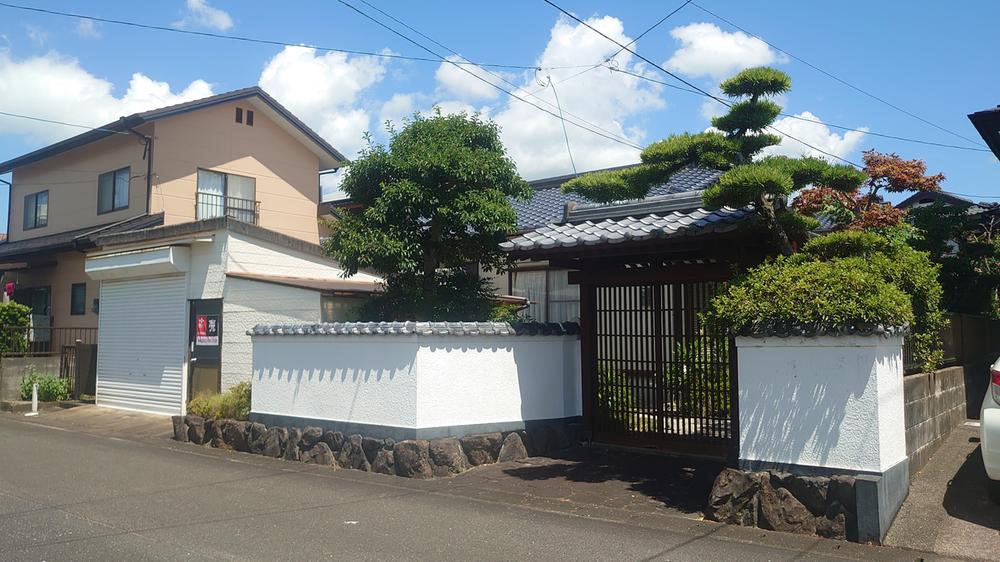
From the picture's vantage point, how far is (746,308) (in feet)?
22.0

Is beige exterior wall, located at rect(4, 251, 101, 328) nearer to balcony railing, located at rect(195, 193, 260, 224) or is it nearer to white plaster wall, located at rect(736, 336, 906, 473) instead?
balcony railing, located at rect(195, 193, 260, 224)

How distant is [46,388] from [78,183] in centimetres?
729

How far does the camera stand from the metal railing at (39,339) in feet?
58.0

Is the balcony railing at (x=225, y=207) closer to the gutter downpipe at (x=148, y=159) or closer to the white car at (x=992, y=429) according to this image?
the gutter downpipe at (x=148, y=159)

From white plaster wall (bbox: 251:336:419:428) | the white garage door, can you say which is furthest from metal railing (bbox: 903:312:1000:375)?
the white garage door

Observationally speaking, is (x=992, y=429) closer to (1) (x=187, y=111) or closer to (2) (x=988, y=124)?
(2) (x=988, y=124)

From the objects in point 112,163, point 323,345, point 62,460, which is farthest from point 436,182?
point 112,163

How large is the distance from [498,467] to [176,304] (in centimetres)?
821

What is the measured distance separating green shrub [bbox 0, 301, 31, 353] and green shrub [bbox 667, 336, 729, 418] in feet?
53.0

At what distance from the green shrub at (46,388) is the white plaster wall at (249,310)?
650 centimetres

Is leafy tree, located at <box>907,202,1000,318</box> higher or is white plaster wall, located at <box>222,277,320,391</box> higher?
leafy tree, located at <box>907,202,1000,318</box>

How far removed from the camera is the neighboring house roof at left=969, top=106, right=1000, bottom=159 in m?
10.4

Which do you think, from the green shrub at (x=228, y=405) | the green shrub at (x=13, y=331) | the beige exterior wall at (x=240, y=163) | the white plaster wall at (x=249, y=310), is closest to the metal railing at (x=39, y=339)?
the green shrub at (x=13, y=331)

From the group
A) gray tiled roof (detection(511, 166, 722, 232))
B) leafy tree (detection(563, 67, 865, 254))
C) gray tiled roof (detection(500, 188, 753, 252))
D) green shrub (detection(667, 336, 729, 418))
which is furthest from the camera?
gray tiled roof (detection(511, 166, 722, 232))
